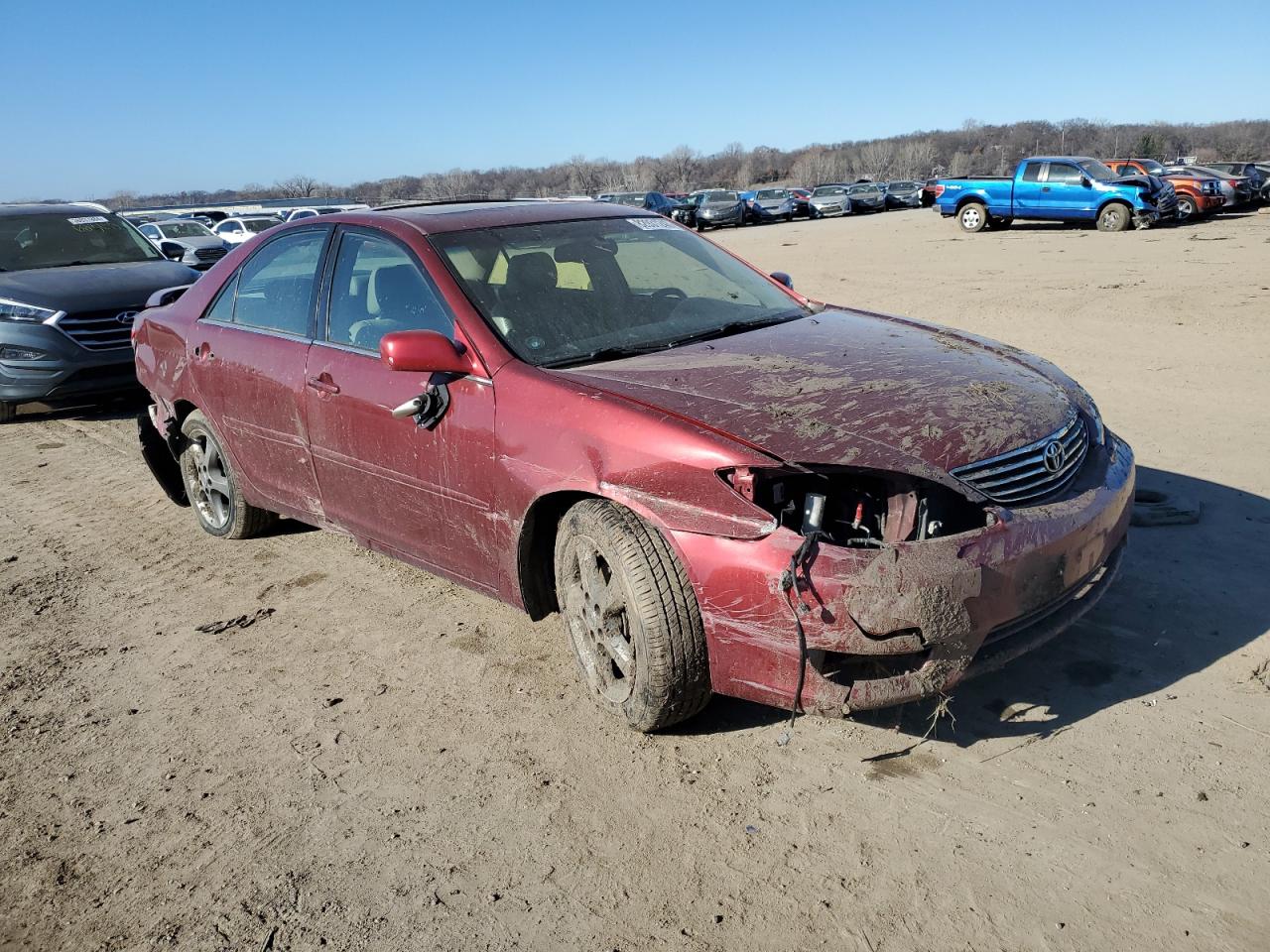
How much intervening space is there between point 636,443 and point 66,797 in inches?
84.4

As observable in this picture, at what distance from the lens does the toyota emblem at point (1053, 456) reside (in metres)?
3.20

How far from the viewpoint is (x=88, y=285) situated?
29.2ft

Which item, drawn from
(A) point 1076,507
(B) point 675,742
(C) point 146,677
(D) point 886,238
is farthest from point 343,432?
(D) point 886,238

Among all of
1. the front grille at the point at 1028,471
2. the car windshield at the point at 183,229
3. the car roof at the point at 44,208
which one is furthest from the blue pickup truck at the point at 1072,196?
the front grille at the point at 1028,471

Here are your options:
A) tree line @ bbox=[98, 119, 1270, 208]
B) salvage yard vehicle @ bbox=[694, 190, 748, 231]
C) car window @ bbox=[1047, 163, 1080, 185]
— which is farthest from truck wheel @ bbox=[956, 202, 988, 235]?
tree line @ bbox=[98, 119, 1270, 208]

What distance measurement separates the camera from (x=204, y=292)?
525cm

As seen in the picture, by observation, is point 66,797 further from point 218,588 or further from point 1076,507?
point 1076,507

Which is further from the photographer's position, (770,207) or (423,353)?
(770,207)

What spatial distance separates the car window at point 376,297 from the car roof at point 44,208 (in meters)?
7.39

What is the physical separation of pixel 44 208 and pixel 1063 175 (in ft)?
66.5

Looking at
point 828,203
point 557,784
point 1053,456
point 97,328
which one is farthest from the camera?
point 828,203

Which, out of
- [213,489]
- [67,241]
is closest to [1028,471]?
[213,489]

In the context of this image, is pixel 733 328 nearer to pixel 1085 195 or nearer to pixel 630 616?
pixel 630 616

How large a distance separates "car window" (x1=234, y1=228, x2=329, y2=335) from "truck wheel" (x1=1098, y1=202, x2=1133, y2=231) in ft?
69.8
